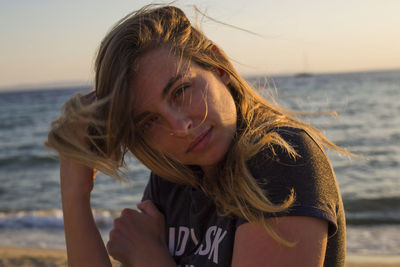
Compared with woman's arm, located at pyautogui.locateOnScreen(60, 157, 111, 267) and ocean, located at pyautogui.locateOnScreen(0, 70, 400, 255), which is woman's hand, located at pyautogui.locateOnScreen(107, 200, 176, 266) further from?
ocean, located at pyautogui.locateOnScreen(0, 70, 400, 255)

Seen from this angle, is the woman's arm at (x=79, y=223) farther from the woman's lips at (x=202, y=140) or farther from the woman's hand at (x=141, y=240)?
the woman's lips at (x=202, y=140)

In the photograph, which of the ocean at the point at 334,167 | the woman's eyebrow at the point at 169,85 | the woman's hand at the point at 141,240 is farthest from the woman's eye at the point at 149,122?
the ocean at the point at 334,167

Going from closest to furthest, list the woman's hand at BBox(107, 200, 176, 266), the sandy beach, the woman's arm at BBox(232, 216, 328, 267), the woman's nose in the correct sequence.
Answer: the woman's arm at BBox(232, 216, 328, 267) < the woman's nose < the woman's hand at BBox(107, 200, 176, 266) < the sandy beach

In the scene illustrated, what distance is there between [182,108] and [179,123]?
6 cm

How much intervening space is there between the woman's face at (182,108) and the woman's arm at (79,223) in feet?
1.64

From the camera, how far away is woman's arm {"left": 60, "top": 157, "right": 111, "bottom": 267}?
204cm

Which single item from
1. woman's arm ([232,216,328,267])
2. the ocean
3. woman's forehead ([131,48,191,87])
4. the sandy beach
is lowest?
the ocean

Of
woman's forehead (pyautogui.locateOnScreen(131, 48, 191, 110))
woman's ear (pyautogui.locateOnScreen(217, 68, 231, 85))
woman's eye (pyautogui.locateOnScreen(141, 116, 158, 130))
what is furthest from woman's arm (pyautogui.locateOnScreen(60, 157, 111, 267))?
woman's ear (pyautogui.locateOnScreen(217, 68, 231, 85))

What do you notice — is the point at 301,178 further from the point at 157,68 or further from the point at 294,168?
the point at 157,68

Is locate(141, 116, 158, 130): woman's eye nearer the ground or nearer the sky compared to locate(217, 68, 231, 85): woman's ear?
nearer the ground

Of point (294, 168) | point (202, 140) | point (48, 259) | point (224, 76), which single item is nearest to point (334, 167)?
point (48, 259)

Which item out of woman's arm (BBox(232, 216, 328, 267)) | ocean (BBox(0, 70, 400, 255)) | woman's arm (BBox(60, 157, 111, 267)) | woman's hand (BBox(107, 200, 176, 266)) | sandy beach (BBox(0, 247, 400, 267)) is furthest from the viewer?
ocean (BBox(0, 70, 400, 255))

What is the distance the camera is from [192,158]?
1.74 meters

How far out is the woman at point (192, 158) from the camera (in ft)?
4.55
